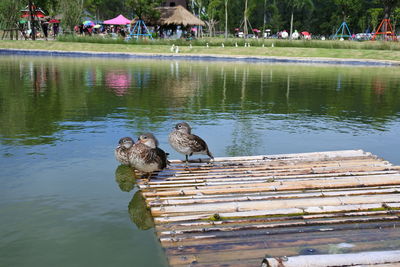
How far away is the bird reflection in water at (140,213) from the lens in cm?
636

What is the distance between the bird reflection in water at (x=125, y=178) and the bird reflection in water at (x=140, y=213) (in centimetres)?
44

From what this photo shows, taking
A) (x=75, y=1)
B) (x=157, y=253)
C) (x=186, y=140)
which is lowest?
(x=157, y=253)

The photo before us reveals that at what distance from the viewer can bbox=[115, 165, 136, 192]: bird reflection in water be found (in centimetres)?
791

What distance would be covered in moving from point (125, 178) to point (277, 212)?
3221 mm

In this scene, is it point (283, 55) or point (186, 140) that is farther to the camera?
point (283, 55)

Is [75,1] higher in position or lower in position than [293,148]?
higher

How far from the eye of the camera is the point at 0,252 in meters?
5.55

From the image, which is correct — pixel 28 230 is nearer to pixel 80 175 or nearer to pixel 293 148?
pixel 80 175

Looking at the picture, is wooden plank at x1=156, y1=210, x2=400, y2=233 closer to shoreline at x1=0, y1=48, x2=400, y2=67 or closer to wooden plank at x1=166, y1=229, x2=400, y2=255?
wooden plank at x1=166, y1=229, x2=400, y2=255

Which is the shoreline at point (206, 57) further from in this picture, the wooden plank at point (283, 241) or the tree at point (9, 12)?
the wooden plank at point (283, 241)

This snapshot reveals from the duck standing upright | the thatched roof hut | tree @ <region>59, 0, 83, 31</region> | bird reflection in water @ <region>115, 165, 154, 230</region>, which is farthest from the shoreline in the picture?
bird reflection in water @ <region>115, 165, 154, 230</region>

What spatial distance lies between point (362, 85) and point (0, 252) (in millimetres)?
22369

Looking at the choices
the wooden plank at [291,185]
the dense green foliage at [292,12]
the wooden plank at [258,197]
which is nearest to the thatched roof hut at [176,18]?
the dense green foliage at [292,12]

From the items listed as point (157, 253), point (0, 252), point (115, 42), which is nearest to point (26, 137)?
point (0, 252)
